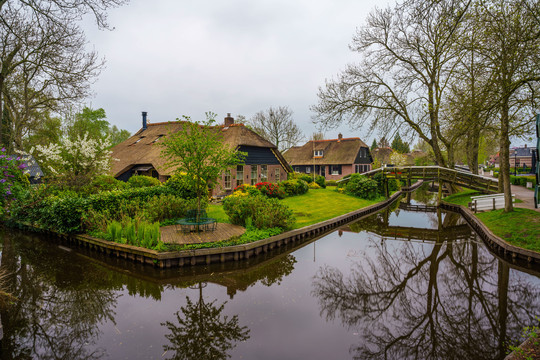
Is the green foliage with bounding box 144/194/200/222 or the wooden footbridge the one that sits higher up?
the wooden footbridge

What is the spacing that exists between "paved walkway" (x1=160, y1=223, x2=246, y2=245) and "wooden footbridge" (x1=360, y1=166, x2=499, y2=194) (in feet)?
54.7

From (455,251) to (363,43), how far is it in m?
15.9

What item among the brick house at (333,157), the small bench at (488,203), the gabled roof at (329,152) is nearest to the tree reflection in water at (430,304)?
the small bench at (488,203)

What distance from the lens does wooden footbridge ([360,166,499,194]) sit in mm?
21047

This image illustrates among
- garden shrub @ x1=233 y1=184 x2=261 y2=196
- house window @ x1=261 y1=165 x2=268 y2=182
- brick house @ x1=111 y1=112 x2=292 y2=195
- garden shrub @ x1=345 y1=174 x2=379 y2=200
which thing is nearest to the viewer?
garden shrub @ x1=233 y1=184 x2=261 y2=196

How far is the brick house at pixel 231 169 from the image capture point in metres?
22.3

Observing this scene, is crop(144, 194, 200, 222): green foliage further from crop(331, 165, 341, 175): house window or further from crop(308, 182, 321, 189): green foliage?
crop(331, 165, 341, 175): house window

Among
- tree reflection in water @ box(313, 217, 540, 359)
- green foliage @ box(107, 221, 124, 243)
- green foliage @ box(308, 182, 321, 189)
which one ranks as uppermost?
green foliage @ box(308, 182, 321, 189)

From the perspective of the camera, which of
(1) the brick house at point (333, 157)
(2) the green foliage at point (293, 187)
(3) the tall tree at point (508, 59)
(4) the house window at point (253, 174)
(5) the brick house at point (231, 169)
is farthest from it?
(1) the brick house at point (333, 157)

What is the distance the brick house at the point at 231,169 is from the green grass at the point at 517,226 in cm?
1459

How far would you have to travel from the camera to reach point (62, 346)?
5559mm

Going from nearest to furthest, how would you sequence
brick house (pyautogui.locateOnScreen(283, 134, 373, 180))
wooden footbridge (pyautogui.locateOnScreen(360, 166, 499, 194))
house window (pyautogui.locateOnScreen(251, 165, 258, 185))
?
1. wooden footbridge (pyautogui.locateOnScreen(360, 166, 499, 194))
2. house window (pyautogui.locateOnScreen(251, 165, 258, 185))
3. brick house (pyautogui.locateOnScreen(283, 134, 373, 180))

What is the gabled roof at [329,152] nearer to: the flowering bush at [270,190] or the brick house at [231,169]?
the brick house at [231,169]

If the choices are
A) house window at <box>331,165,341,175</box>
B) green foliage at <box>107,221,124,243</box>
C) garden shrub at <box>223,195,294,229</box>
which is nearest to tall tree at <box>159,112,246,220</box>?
garden shrub at <box>223,195,294,229</box>
